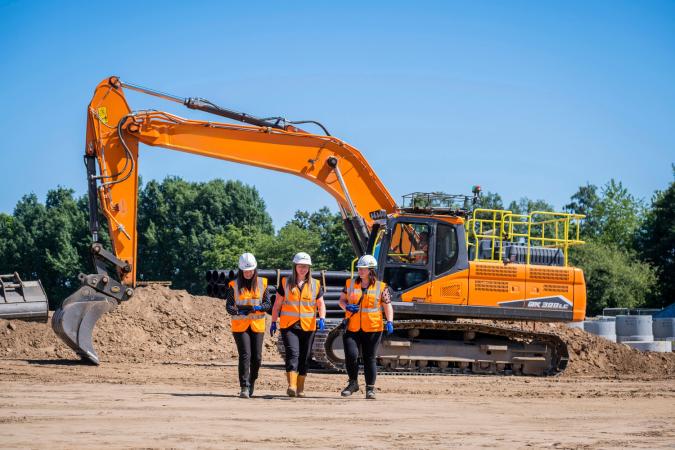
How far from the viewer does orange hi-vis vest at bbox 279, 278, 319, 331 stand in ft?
44.3

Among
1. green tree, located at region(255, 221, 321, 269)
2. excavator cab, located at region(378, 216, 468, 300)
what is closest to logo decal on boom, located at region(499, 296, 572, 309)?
excavator cab, located at region(378, 216, 468, 300)

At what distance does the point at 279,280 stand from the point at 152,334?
6784 mm

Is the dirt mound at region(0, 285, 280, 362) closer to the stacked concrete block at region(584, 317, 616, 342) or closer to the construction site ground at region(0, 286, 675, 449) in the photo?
the construction site ground at region(0, 286, 675, 449)

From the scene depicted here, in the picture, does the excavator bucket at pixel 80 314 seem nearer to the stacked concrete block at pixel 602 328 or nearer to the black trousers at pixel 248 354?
the black trousers at pixel 248 354

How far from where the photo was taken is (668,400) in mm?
14586

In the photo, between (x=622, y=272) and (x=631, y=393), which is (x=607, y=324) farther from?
(x=622, y=272)

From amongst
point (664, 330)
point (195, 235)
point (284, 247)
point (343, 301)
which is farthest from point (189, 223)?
point (343, 301)

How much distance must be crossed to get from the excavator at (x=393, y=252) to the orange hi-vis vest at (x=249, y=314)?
4952mm

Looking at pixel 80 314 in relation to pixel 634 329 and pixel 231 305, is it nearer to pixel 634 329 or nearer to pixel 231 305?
pixel 231 305

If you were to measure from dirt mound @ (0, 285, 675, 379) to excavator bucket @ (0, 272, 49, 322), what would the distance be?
9.2 inches

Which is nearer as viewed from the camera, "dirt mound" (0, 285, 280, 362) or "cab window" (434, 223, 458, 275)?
"cab window" (434, 223, 458, 275)

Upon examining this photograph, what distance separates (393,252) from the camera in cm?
1897

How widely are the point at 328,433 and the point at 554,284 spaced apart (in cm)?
1048

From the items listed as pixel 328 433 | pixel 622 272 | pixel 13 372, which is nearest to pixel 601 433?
pixel 328 433
